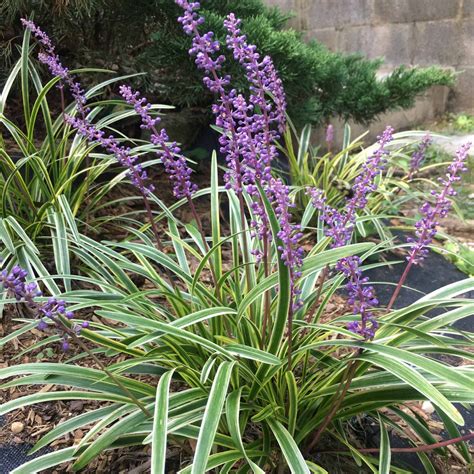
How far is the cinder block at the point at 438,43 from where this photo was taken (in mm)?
5383

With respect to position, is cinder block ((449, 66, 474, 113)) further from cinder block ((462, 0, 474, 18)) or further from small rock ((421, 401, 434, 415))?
small rock ((421, 401, 434, 415))

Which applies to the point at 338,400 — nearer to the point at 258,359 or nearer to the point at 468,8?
the point at 258,359

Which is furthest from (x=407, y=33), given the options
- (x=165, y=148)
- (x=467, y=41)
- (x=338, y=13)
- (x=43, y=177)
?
(x=165, y=148)

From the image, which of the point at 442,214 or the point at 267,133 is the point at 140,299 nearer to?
the point at 267,133

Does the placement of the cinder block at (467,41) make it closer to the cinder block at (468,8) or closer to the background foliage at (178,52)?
the cinder block at (468,8)

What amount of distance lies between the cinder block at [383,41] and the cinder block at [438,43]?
95 millimetres

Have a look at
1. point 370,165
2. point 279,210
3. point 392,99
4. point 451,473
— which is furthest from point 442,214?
point 392,99

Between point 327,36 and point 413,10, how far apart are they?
96 cm

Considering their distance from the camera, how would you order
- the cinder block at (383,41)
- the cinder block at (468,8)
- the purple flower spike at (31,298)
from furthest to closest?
the cinder block at (383,41) → the cinder block at (468,8) → the purple flower spike at (31,298)

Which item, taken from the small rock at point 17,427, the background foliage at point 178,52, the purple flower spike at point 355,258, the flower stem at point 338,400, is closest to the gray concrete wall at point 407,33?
the background foliage at point 178,52

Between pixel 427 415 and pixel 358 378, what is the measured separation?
1.63ft

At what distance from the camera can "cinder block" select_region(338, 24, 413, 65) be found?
564 cm

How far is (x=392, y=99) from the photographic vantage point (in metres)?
3.59

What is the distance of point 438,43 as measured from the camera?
5.48m
